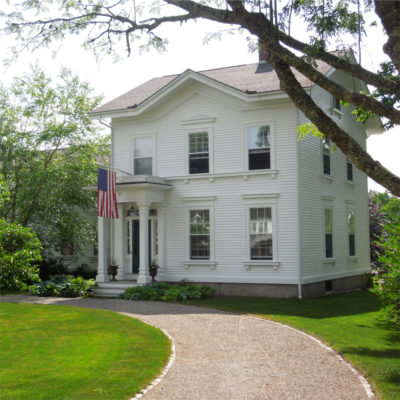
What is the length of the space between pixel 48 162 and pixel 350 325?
16.5 meters

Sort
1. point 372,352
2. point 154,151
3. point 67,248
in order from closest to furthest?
point 372,352, point 154,151, point 67,248

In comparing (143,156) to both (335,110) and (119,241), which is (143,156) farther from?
(335,110)

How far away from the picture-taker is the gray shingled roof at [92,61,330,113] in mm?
19828

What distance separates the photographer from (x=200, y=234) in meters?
20.7

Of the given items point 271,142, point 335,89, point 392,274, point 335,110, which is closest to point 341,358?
point 392,274

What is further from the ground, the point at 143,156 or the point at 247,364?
the point at 143,156

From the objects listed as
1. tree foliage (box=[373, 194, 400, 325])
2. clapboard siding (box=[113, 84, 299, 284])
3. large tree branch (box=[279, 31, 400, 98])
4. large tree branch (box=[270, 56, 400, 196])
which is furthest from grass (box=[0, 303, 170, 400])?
clapboard siding (box=[113, 84, 299, 284])

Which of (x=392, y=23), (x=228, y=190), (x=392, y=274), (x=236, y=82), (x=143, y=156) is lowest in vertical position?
(x=392, y=274)

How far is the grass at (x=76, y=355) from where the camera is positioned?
24.7ft

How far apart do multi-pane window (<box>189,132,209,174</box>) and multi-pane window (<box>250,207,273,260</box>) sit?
2.65 m

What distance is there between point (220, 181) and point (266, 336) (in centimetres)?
942

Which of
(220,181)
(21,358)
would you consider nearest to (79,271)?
(220,181)

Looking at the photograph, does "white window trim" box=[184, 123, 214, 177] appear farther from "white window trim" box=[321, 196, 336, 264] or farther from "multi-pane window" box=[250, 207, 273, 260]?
"white window trim" box=[321, 196, 336, 264]

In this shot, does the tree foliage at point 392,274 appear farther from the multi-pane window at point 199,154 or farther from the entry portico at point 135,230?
the entry portico at point 135,230
